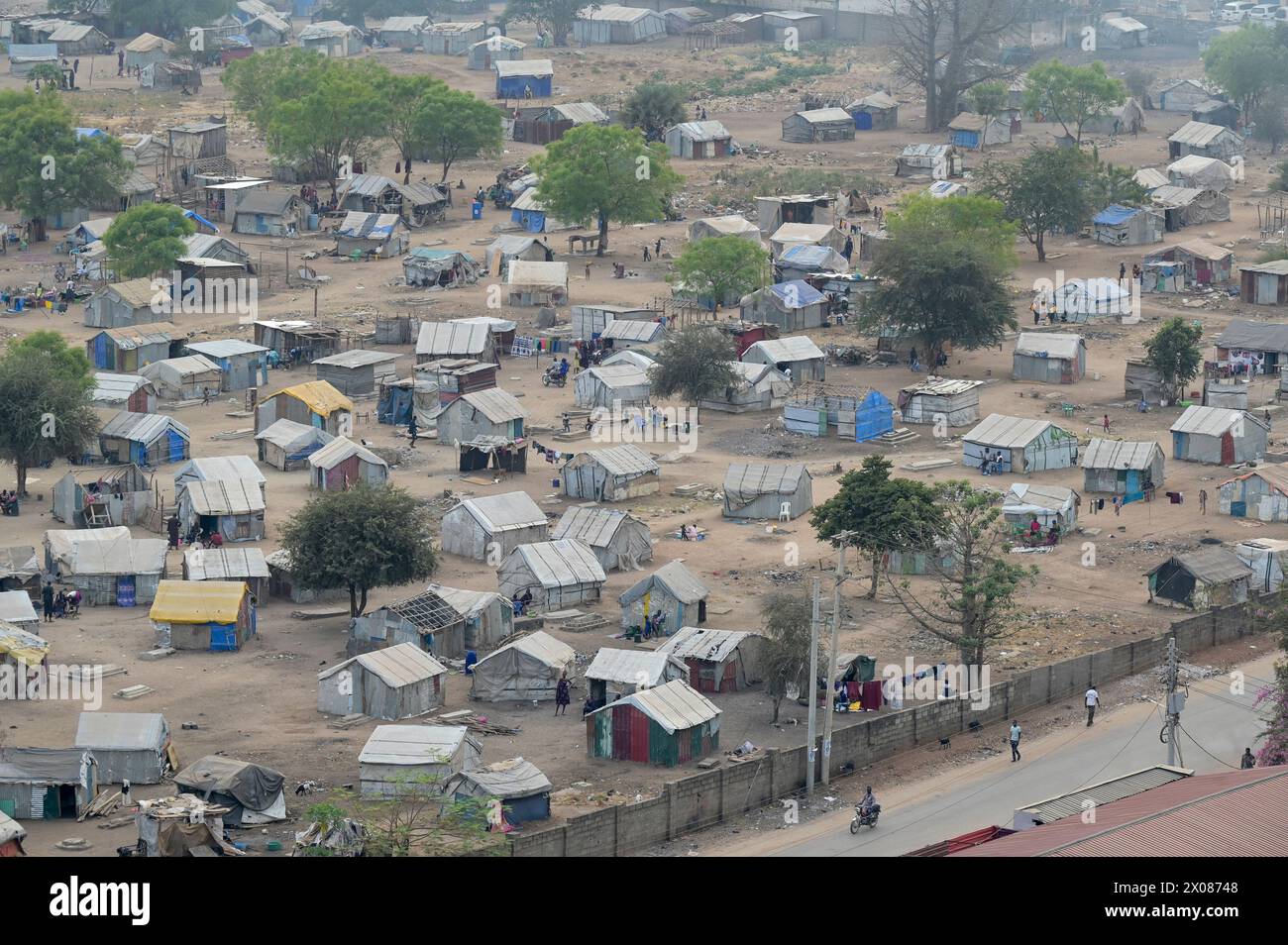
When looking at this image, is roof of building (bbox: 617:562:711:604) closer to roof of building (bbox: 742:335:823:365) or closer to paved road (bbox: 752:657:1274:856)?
paved road (bbox: 752:657:1274:856)

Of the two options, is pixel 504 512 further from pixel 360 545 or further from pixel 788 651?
pixel 788 651

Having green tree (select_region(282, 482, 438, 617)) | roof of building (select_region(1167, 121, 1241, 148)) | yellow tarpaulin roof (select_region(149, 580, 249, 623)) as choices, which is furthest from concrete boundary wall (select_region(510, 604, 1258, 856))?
roof of building (select_region(1167, 121, 1241, 148))

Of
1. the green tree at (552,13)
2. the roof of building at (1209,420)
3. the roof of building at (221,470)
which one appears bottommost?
the roof of building at (221,470)

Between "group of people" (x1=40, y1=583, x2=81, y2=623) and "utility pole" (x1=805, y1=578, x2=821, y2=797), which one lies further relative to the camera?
"group of people" (x1=40, y1=583, x2=81, y2=623)

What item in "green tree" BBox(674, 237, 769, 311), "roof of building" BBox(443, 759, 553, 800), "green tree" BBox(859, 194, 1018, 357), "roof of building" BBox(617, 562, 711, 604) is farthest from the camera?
"green tree" BBox(674, 237, 769, 311)

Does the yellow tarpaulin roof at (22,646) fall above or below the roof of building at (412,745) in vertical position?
below

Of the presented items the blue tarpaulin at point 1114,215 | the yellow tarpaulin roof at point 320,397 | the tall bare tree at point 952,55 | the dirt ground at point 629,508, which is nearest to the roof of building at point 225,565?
the dirt ground at point 629,508

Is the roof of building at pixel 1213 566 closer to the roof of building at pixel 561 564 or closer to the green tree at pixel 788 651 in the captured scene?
the green tree at pixel 788 651

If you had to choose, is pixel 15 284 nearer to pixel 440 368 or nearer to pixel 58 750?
pixel 440 368
